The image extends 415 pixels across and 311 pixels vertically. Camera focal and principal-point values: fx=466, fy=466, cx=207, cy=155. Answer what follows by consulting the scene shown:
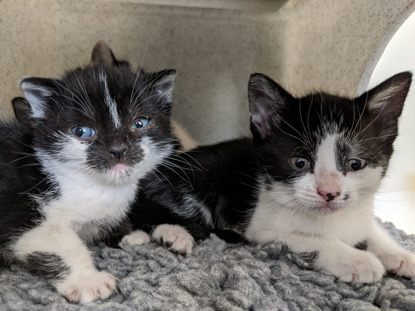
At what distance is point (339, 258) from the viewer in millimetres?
1577

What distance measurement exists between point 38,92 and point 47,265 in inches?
22.4

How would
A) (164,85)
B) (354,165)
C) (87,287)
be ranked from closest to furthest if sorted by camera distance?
1. (87,287)
2. (354,165)
3. (164,85)

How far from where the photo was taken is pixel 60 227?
156 centimetres

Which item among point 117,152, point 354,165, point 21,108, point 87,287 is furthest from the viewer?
point 21,108

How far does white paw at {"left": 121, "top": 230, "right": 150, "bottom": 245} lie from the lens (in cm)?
182

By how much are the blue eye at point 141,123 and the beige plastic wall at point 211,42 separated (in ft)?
2.98

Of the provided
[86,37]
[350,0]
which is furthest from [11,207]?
[350,0]

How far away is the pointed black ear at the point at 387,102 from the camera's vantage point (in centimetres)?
166

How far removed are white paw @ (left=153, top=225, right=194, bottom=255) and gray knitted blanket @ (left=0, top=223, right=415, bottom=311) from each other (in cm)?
5

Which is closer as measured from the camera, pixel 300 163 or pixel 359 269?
pixel 359 269

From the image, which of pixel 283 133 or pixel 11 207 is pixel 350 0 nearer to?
pixel 283 133

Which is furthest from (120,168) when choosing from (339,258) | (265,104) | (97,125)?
(339,258)

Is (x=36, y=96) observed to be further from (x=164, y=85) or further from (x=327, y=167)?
(x=327, y=167)

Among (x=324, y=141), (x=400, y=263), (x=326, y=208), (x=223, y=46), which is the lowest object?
(x=400, y=263)
